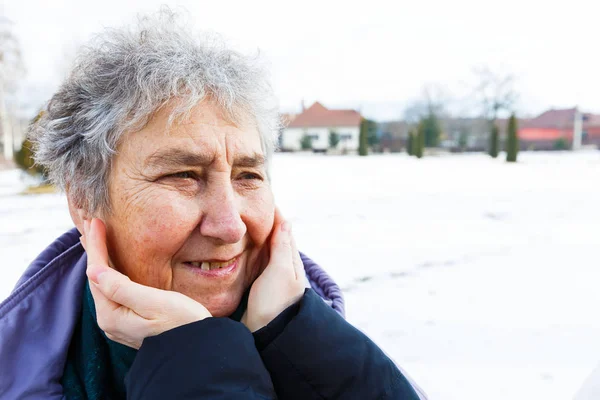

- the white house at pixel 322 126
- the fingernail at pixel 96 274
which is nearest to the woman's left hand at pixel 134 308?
the fingernail at pixel 96 274

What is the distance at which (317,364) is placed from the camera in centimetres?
125

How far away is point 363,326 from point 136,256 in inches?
114

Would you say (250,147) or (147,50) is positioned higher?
(147,50)

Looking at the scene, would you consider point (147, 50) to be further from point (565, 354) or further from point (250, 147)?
point (565, 354)

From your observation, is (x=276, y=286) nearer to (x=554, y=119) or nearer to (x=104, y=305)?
(x=104, y=305)

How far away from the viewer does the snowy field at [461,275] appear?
332cm

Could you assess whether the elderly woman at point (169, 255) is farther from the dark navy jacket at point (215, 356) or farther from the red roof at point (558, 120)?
the red roof at point (558, 120)

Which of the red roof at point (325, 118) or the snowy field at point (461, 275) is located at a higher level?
the red roof at point (325, 118)

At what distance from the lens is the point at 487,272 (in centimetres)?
553

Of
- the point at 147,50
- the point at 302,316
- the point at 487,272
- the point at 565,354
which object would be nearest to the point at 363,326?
the point at 565,354

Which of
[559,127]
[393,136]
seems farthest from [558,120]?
[393,136]

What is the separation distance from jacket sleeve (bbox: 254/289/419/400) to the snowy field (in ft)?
6.14

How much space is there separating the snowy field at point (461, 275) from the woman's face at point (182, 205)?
84.6 inches

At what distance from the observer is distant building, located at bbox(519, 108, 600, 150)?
50.3m
